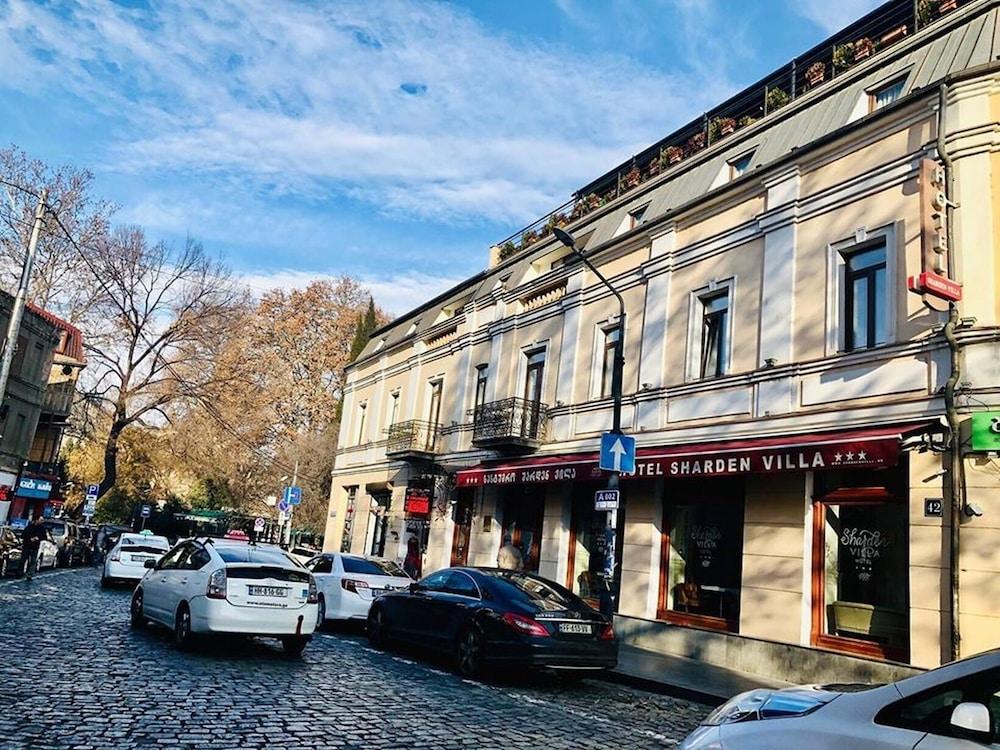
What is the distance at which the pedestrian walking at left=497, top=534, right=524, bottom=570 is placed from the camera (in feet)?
68.3

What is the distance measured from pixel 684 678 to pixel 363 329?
142ft

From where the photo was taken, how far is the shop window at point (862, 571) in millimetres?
11766

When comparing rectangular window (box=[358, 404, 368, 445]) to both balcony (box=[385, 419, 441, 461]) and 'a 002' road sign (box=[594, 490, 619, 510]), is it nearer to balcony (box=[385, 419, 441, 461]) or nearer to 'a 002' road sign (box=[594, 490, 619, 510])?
balcony (box=[385, 419, 441, 461])

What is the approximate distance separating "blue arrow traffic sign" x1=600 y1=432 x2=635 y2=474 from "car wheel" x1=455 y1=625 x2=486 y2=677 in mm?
4308

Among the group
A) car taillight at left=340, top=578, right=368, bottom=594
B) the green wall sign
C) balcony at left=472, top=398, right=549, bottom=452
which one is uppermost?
balcony at left=472, top=398, right=549, bottom=452

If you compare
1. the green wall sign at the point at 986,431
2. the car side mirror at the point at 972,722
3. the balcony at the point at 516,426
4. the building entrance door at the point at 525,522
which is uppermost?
the balcony at the point at 516,426

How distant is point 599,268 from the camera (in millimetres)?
20094

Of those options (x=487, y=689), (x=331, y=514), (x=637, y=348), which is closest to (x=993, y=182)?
(x=637, y=348)

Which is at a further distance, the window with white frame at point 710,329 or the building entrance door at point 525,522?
the building entrance door at point 525,522

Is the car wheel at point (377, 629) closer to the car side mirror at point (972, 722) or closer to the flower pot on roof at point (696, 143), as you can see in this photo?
the car side mirror at point (972, 722)

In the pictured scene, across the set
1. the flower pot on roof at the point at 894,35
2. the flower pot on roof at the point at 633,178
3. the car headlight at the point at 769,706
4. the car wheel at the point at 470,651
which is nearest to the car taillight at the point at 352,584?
the car wheel at the point at 470,651

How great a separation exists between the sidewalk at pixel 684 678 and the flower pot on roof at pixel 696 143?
12.0 meters

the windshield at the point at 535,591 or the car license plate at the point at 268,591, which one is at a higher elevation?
the windshield at the point at 535,591

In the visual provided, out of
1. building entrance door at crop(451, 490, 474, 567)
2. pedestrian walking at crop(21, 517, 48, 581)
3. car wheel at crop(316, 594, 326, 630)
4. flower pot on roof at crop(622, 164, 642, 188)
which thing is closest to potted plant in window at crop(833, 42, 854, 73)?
flower pot on roof at crop(622, 164, 642, 188)
